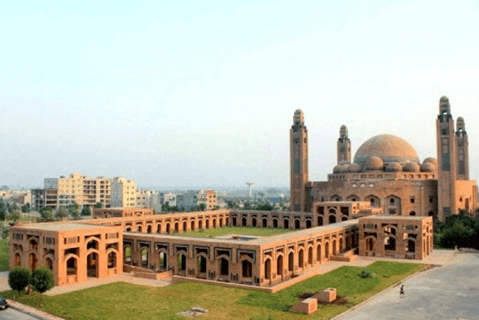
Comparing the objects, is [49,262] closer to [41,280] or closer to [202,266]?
[41,280]

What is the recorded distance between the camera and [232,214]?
93.2 metres

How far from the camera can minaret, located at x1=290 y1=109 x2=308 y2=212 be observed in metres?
93.4

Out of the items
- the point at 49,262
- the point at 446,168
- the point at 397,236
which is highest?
the point at 446,168

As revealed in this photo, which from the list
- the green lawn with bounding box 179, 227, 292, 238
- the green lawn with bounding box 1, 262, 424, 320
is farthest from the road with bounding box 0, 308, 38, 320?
the green lawn with bounding box 179, 227, 292, 238

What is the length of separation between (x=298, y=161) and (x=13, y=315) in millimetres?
70764

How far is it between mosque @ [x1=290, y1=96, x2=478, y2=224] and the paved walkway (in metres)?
33.5

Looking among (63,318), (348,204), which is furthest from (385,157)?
(63,318)

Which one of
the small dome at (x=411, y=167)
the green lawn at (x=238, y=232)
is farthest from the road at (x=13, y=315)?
the small dome at (x=411, y=167)

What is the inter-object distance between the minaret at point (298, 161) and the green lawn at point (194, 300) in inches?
2083

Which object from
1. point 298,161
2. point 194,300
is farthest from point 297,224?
point 194,300

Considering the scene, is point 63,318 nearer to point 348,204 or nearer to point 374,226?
point 374,226

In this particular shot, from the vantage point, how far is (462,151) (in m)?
92.6

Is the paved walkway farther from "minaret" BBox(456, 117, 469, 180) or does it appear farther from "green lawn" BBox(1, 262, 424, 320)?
"minaret" BBox(456, 117, 469, 180)

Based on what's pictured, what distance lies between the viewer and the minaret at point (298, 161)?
93.4 metres
